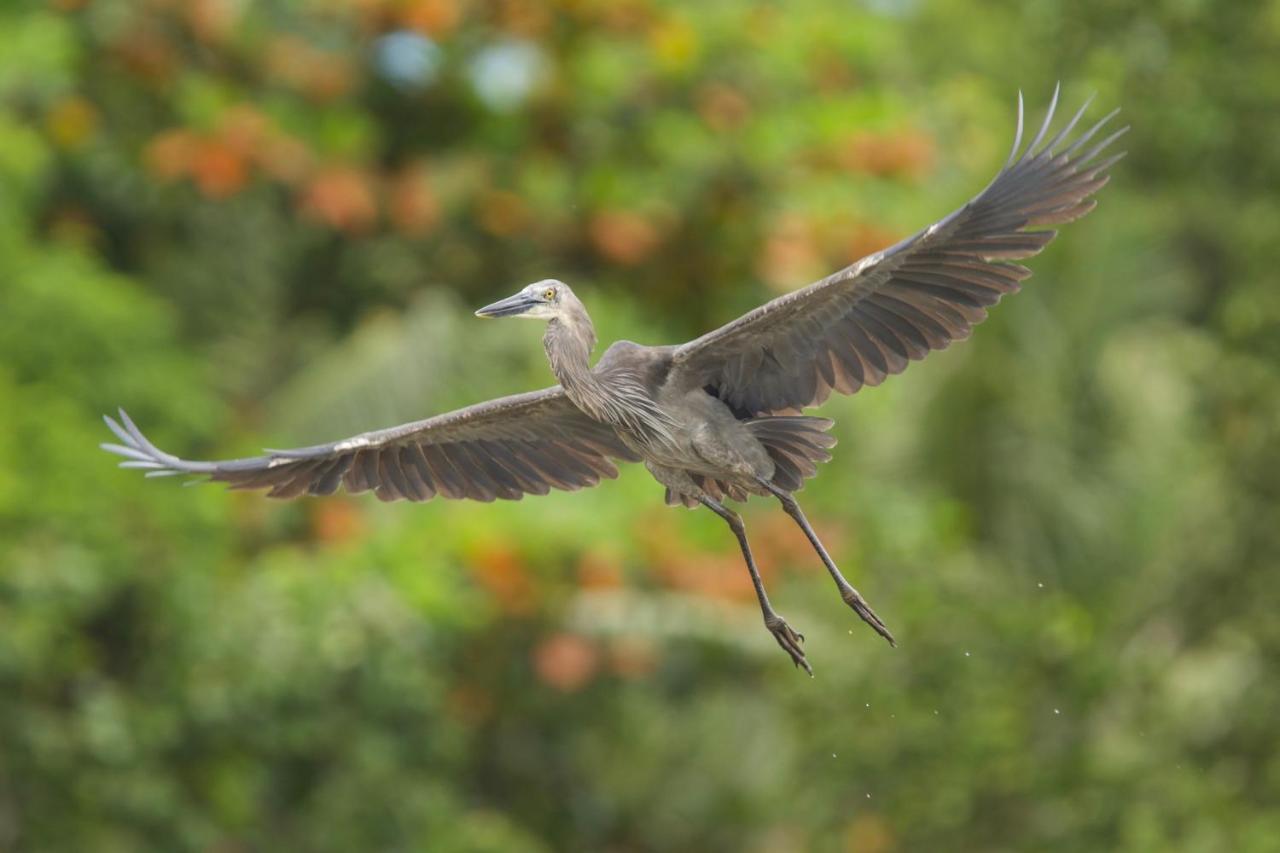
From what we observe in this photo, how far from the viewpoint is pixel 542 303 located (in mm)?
4961

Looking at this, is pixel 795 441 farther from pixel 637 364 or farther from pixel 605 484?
pixel 605 484

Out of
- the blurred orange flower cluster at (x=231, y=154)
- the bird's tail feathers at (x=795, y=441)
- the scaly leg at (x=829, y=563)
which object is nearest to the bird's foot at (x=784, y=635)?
the scaly leg at (x=829, y=563)

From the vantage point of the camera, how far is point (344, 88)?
54.7 ft

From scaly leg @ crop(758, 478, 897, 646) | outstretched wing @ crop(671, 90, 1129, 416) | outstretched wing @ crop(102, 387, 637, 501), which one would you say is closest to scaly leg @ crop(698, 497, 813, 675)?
scaly leg @ crop(758, 478, 897, 646)

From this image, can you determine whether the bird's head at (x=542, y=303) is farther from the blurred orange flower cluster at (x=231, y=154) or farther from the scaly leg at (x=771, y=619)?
the blurred orange flower cluster at (x=231, y=154)

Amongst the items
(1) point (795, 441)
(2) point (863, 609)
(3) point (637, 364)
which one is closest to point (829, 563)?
(2) point (863, 609)

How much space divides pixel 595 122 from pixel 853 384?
11.3 meters

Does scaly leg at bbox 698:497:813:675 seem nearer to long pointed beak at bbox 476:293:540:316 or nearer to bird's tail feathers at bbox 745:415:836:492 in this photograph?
bird's tail feathers at bbox 745:415:836:492

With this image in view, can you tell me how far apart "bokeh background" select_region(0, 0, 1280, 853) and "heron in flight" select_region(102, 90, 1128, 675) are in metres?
8.34

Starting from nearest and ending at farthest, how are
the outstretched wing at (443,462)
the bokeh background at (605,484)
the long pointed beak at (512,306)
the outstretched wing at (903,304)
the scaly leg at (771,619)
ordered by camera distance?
1. the long pointed beak at (512,306)
2. the outstretched wing at (903,304)
3. the scaly leg at (771,619)
4. the outstretched wing at (443,462)
5. the bokeh background at (605,484)

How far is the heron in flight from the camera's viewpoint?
511 centimetres

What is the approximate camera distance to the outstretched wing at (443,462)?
5.85 metres

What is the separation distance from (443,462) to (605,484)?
1052 cm

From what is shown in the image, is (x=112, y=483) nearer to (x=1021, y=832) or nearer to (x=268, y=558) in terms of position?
(x=268, y=558)
